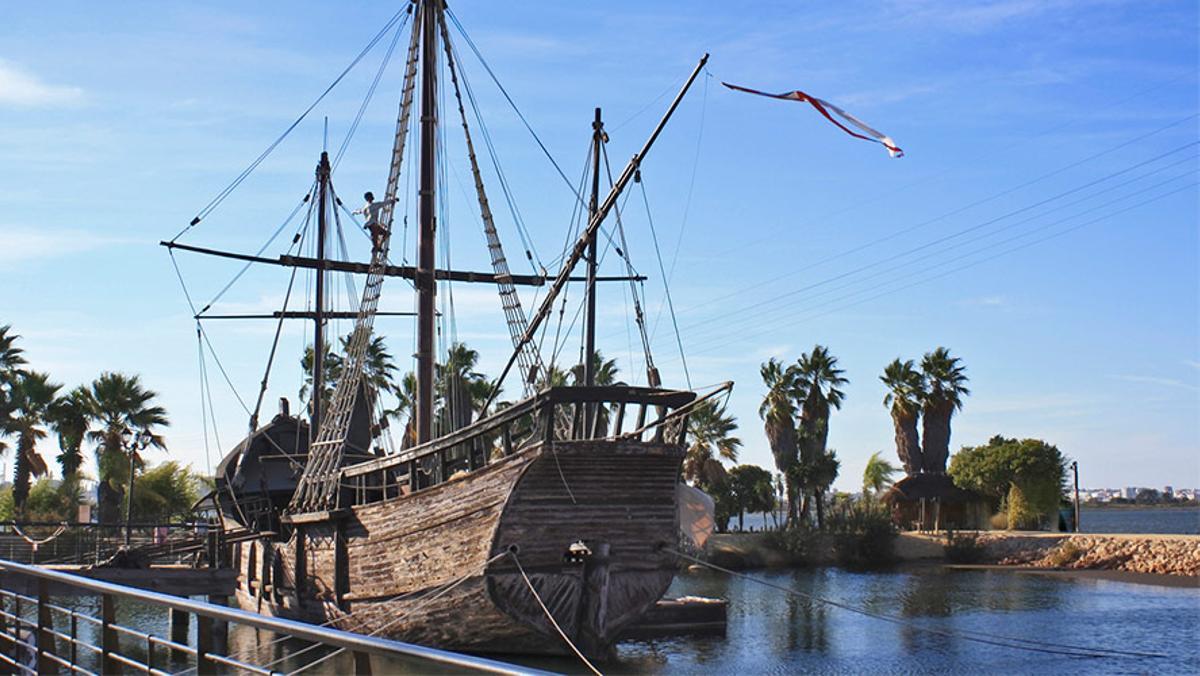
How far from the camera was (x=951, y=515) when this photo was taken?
57688mm

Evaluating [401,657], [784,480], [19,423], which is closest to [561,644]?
[401,657]

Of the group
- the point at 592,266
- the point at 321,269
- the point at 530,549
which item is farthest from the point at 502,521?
the point at 321,269

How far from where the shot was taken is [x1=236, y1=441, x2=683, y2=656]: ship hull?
64.0 ft

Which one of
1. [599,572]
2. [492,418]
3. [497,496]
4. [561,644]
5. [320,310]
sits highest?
[320,310]

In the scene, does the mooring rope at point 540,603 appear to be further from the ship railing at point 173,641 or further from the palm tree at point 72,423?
the palm tree at point 72,423

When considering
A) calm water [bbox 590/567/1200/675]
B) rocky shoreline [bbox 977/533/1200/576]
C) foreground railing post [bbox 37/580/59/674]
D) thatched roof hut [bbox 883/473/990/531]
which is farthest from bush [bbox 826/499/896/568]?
foreground railing post [bbox 37/580/59/674]

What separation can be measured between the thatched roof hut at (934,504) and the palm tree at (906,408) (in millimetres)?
981

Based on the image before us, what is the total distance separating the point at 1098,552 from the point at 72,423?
39.5 m

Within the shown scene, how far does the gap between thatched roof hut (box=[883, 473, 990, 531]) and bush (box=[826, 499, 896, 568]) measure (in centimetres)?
757

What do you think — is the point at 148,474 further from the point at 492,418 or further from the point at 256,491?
the point at 492,418

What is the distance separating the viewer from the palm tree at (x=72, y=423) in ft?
148

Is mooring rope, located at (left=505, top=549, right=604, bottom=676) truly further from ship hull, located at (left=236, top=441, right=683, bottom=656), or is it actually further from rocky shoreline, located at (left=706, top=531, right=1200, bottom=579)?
rocky shoreline, located at (left=706, top=531, right=1200, bottom=579)

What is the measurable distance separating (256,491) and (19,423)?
1941 centimetres

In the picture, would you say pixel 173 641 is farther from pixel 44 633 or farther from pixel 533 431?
pixel 533 431
